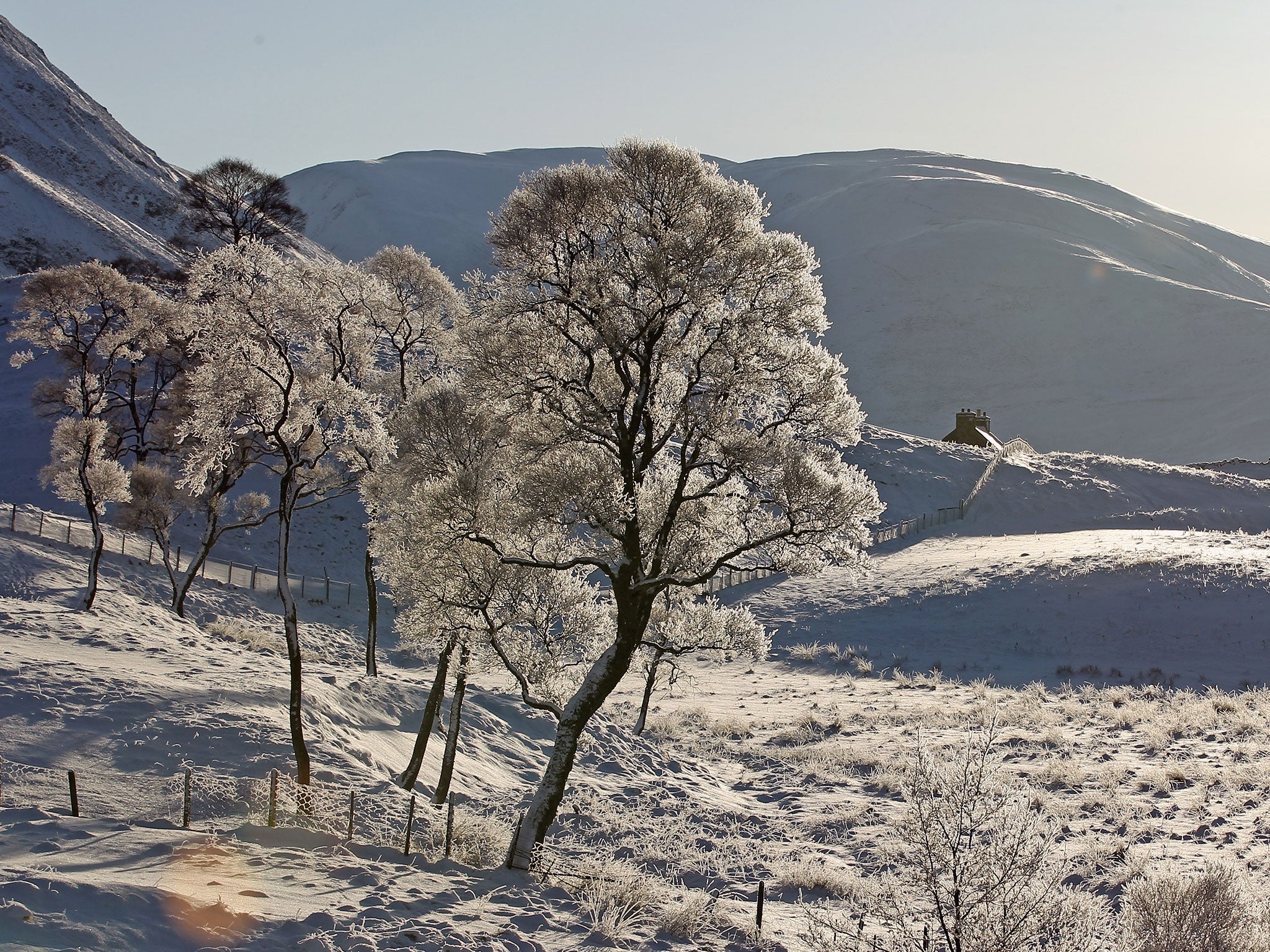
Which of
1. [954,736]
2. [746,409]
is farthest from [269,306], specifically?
[954,736]

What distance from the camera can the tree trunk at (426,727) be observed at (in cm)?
1803

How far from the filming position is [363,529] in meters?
52.1

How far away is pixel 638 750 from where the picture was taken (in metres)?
25.0

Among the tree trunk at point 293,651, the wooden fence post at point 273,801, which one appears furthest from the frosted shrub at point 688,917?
the tree trunk at point 293,651

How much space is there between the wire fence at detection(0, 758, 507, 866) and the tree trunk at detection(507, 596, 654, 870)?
798mm

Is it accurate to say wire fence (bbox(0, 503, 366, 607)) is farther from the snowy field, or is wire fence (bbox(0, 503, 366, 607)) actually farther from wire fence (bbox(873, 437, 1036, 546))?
wire fence (bbox(873, 437, 1036, 546))

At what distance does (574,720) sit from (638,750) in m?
12.1

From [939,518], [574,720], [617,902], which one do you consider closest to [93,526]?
[574,720]

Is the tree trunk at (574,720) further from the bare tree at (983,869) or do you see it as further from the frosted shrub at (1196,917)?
the frosted shrub at (1196,917)

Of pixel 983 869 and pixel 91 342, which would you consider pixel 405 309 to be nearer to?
pixel 91 342

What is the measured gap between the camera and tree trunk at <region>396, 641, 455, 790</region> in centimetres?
1803

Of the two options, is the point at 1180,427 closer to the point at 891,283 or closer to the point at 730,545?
the point at 891,283

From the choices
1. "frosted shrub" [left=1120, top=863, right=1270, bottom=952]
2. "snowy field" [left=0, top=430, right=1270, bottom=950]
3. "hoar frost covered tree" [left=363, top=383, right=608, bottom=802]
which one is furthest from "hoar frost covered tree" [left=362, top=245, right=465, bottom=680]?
"frosted shrub" [left=1120, top=863, right=1270, bottom=952]

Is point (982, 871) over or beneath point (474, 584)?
beneath
